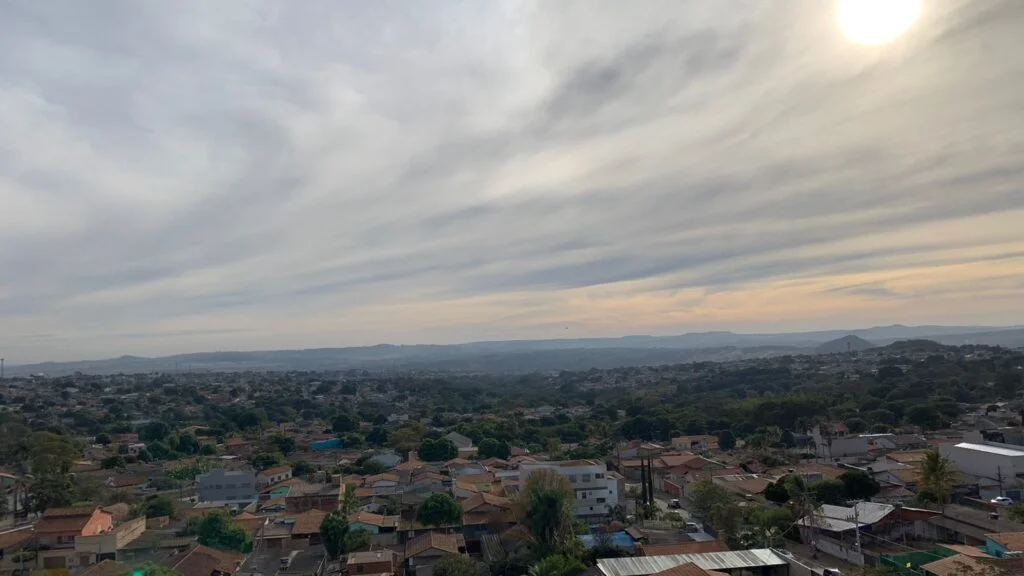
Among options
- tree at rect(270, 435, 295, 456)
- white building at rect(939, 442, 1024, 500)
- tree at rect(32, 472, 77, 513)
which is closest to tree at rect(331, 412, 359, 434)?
tree at rect(270, 435, 295, 456)

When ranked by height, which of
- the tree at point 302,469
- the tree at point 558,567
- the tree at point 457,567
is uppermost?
the tree at point 558,567

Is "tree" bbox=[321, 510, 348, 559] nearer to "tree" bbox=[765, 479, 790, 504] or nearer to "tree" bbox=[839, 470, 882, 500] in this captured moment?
"tree" bbox=[765, 479, 790, 504]

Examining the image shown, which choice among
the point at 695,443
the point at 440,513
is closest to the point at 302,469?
the point at 440,513

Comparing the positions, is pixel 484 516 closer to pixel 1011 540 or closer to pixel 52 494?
pixel 1011 540

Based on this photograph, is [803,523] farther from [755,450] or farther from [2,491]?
[2,491]

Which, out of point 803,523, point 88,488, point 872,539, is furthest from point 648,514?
point 88,488

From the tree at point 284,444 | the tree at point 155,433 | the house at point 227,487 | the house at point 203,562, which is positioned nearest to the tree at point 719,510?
the house at point 203,562

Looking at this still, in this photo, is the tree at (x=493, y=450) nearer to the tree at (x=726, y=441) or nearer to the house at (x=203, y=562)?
the tree at (x=726, y=441)
